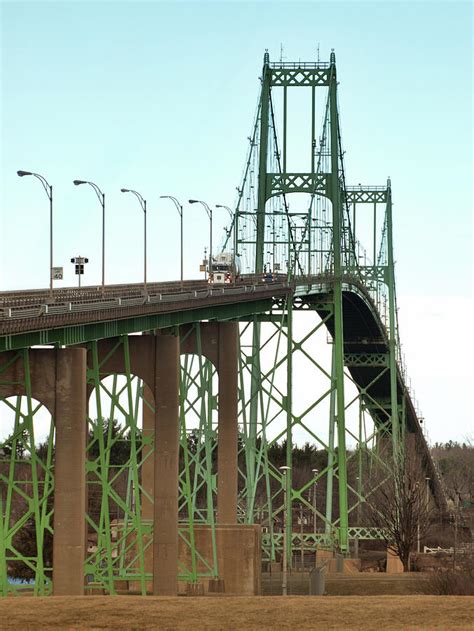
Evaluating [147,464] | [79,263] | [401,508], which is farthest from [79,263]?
[401,508]

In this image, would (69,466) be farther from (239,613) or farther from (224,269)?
(224,269)

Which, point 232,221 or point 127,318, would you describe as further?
point 232,221

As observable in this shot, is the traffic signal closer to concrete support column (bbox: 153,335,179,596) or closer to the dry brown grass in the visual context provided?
concrete support column (bbox: 153,335,179,596)

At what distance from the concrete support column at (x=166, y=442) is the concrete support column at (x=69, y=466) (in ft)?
34.3

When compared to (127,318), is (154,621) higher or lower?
lower

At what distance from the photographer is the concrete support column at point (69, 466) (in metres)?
50.4

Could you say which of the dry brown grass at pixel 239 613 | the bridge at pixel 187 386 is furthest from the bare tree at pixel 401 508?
the dry brown grass at pixel 239 613

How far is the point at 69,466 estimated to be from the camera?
50500 mm

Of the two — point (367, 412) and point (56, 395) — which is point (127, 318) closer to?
point (56, 395)

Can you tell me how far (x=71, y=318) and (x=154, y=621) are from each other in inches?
594


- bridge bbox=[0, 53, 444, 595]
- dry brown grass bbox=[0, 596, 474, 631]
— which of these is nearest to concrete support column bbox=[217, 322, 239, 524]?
bridge bbox=[0, 53, 444, 595]

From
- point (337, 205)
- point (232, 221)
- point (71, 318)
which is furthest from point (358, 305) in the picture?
point (71, 318)

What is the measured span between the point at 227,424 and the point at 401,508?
12.7m

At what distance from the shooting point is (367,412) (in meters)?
114
